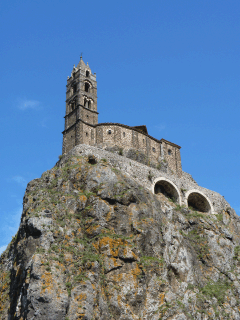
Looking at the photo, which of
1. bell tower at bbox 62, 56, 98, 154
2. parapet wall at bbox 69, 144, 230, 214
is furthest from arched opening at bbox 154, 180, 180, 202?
bell tower at bbox 62, 56, 98, 154

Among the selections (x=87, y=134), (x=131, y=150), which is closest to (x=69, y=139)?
(x=87, y=134)

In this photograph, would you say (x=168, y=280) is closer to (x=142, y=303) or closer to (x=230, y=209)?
(x=142, y=303)

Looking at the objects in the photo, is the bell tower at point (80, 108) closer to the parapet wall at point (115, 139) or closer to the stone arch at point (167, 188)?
the parapet wall at point (115, 139)

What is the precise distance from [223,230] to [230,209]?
6.87 meters

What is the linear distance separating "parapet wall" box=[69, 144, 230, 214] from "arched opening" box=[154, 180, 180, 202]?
0.24m

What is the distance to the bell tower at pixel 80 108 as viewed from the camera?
51.7 m

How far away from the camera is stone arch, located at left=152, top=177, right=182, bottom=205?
46725 mm

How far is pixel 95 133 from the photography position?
51.8 metres

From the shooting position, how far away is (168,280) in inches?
1357

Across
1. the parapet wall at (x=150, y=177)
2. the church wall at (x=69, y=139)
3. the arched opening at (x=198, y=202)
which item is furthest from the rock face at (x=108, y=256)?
the church wall at (x=69, y=139)

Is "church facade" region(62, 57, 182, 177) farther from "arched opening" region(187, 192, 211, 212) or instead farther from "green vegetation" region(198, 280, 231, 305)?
"green vegetation" region(198, 280, 231, 305)

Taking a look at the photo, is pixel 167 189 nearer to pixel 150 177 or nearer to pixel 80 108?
pixel 150 177

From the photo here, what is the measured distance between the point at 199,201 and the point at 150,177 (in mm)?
8990

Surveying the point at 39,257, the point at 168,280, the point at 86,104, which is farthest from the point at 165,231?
the point at 86,104
